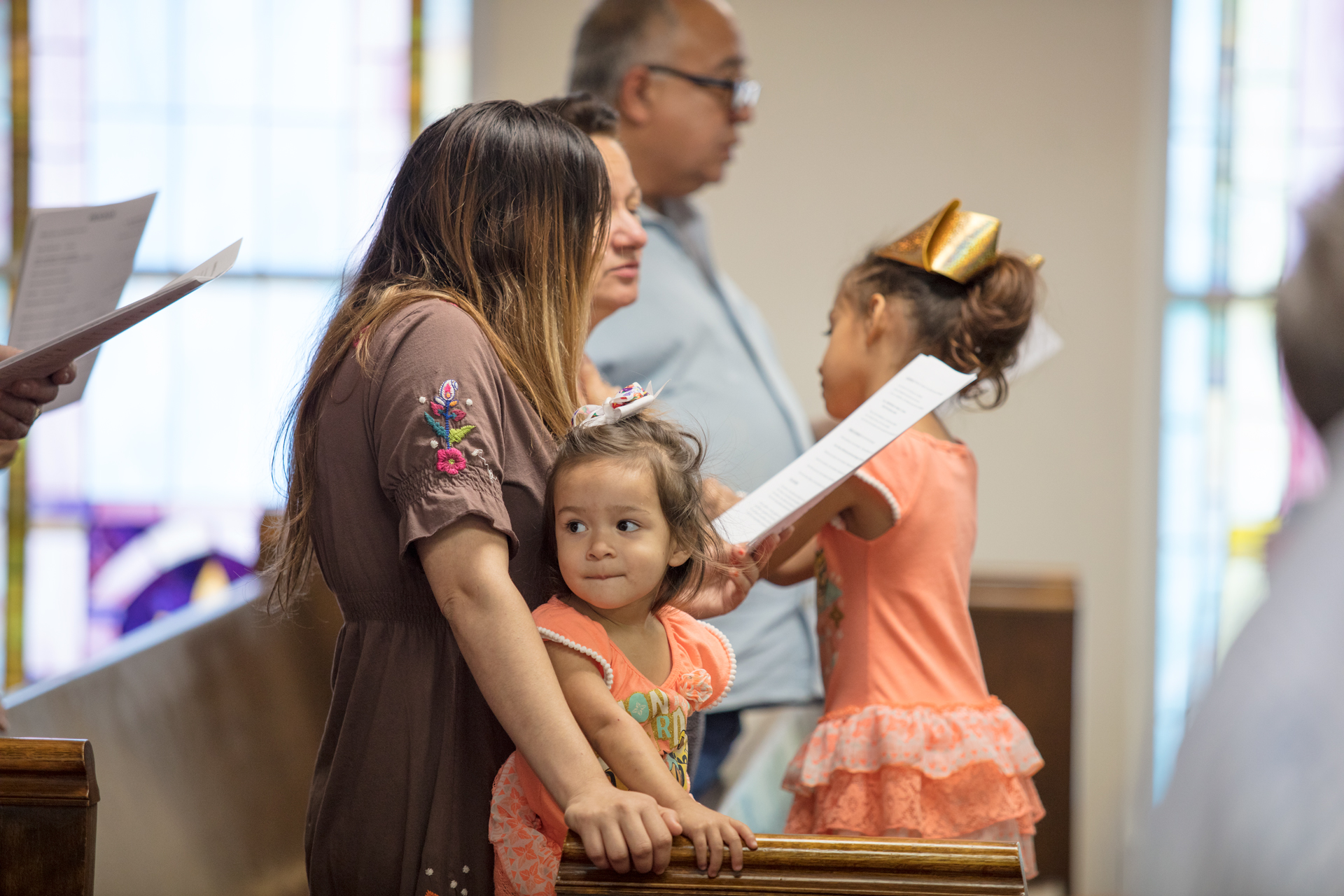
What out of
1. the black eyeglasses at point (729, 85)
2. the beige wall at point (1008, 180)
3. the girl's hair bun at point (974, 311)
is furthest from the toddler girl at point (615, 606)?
the beige wall at point (1008, 180)

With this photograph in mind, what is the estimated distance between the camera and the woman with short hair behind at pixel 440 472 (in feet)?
3.66

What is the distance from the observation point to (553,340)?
50.5 inches

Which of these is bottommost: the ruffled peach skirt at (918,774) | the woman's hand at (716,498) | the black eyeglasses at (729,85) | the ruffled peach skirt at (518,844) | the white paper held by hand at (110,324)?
the ruffled peach skirt at (918,774)

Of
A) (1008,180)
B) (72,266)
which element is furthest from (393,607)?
(1008,180)

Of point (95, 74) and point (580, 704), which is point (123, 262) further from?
point (95, 74)

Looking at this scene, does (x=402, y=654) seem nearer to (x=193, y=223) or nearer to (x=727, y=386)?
(x=727, y=386)

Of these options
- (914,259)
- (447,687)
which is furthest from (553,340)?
(914,259)

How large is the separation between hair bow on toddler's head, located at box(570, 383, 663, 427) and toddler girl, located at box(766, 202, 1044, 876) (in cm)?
41

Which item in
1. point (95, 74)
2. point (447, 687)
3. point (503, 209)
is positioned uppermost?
point (95, 74)

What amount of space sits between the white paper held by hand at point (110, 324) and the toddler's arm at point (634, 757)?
498mm

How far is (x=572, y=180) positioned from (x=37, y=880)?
0.90m

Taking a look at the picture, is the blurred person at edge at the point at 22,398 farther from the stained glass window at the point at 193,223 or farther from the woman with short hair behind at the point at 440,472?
the stained glass window at the point at 193,223

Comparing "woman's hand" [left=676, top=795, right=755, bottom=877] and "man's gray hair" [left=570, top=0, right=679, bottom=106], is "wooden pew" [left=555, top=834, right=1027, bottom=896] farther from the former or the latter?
"man's gray hair" [left=570, top=0, right=679, bottom=106]

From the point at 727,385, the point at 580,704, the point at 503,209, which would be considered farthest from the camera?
the point at 727,385
